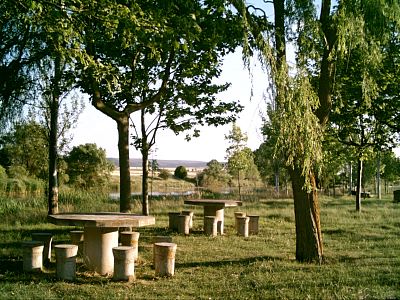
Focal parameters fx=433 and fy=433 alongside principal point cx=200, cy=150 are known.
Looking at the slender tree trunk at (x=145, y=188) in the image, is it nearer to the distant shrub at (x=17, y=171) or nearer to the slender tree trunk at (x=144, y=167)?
the slender tree trunk at (x=144, y=167)

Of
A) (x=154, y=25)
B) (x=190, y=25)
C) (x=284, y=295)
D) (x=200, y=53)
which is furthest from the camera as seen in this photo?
(x=200, y=53)

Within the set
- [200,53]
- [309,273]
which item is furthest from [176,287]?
[200,53]

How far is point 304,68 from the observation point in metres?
7.46

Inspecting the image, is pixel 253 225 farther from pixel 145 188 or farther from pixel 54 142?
pixel 54 142

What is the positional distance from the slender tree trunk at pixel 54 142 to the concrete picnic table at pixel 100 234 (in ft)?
17.2

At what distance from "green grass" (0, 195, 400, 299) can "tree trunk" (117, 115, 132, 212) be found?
3.47 ft

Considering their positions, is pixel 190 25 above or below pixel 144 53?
below

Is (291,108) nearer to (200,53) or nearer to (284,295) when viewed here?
(284,295)

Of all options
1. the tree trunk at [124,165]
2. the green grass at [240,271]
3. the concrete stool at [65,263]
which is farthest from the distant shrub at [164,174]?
the concrete stool at [65,263]

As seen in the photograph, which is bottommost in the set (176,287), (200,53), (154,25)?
(176,287)

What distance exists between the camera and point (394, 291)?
226 inches

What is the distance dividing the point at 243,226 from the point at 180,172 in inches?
1549

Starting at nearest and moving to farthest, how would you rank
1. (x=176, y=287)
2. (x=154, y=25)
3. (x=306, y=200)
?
1. (x=176, y=287)
2. (x=154, y=25)
3. (x=306, y=200)

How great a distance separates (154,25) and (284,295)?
4.47 m
